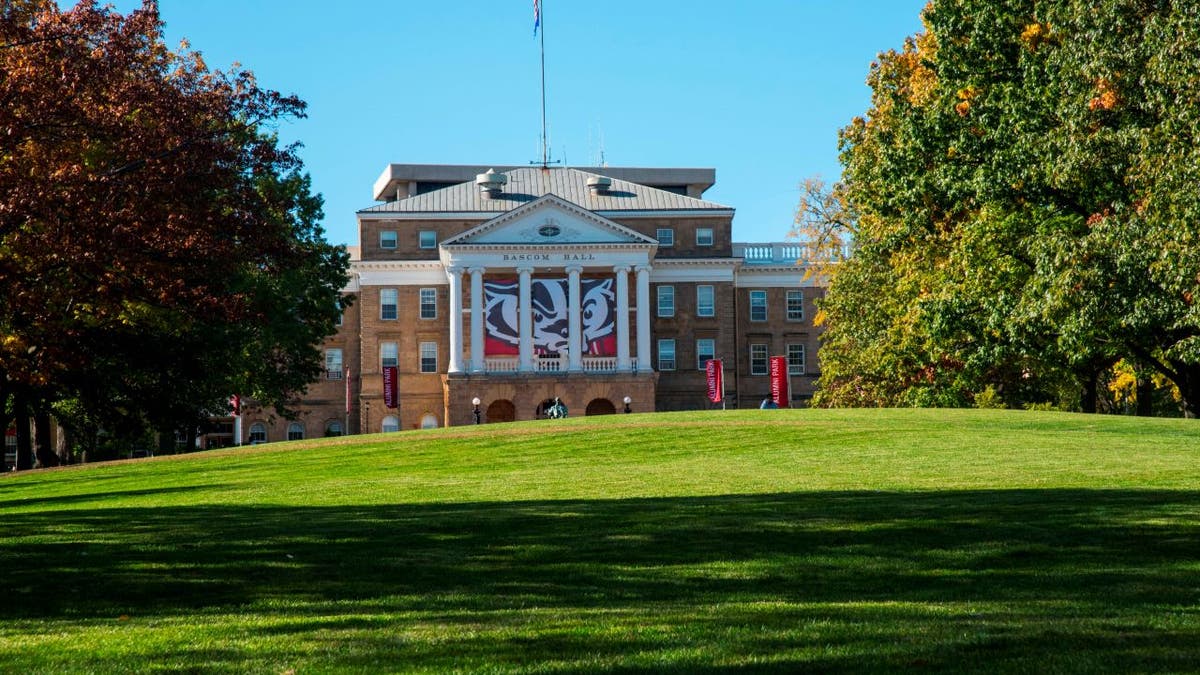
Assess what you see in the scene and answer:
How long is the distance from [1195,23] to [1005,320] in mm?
11029

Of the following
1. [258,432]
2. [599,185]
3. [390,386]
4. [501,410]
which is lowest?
[258,432]

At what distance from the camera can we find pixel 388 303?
88.9 metres

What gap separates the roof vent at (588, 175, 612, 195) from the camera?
300 feet

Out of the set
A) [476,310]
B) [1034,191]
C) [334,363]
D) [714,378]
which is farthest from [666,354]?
[1034,191]

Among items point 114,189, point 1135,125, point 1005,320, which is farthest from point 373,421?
point 114,189

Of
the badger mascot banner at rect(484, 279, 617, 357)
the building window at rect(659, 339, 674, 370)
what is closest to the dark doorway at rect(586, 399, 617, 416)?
the badger mascot banner at rect(484, 279, 617, 357)

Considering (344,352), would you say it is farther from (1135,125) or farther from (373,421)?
(1135,125)

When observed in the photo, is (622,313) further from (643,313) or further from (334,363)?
(334,363)

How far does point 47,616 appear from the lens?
10.3m

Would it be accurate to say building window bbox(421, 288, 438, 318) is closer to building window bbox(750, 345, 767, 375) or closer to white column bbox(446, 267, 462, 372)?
white column bbox(446, 267, 462, 372)

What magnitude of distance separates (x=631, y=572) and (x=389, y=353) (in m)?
77.9

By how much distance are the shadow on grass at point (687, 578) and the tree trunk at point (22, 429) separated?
2903cm

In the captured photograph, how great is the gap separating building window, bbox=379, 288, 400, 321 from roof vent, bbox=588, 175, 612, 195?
46.7 ft

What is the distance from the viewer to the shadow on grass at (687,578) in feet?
28.0
